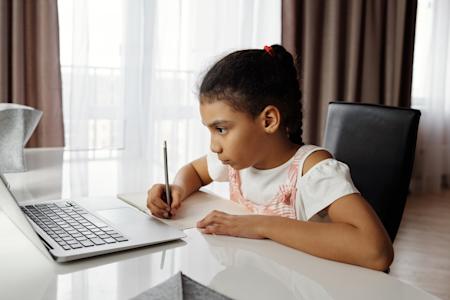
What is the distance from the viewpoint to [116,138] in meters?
2.99

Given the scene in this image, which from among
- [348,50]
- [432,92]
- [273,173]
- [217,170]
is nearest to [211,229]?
[273,173]

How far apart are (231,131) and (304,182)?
0.62 feet

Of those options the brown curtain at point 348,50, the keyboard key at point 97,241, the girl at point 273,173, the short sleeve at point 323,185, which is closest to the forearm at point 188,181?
the girl at point 273,173

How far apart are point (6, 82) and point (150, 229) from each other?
2006 millimetres

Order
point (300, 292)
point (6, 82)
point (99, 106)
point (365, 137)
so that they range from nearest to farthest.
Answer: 1. point (300, 292)
2. point (365, 137)
3. point (6, 82)
4. point (99, 106)

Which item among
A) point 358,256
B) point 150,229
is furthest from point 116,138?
point 358,256

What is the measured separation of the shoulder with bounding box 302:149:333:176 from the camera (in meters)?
1.09

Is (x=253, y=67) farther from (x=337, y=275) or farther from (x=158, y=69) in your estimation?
(x=158, y=69)

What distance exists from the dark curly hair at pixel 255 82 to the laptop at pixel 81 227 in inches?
12.0

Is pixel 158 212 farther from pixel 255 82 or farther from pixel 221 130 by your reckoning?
pixel 255 82

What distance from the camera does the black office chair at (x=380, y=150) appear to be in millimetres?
1180

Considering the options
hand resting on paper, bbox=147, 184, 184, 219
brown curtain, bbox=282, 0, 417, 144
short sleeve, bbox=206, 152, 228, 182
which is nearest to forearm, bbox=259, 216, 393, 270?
hand resting on paper, bbox=147, 184, 184, 219

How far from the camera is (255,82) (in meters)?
1.09

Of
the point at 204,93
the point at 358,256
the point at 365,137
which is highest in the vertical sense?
the point at 204,93
